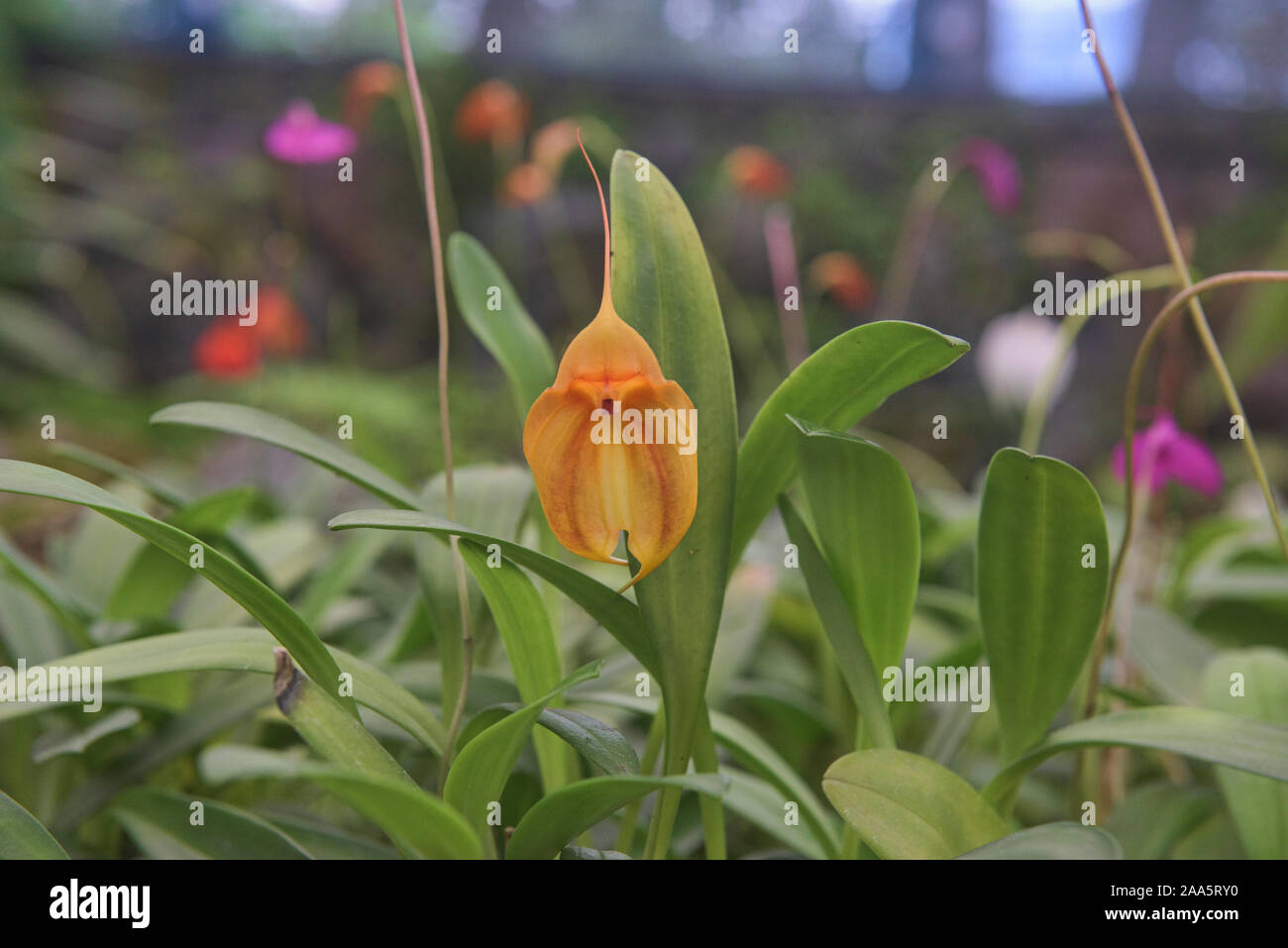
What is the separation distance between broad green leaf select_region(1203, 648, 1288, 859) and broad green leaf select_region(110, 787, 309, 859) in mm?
618

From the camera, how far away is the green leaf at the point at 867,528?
1.66 feet

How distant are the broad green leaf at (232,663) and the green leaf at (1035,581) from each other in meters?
0.37

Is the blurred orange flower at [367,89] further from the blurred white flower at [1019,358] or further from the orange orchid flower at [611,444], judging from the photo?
the blurred white flower at [1019,358]

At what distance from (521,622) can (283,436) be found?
0.19 metres

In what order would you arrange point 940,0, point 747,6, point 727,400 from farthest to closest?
point 747,6 → point 940,0 → point 727,400

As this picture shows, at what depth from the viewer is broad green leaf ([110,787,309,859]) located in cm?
55

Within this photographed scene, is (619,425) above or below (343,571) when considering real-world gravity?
above

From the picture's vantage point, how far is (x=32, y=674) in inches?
20.0

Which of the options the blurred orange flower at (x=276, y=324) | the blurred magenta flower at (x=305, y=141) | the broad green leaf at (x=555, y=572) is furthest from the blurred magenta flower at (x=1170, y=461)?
the blurred orange flower at (x=276, y=324)

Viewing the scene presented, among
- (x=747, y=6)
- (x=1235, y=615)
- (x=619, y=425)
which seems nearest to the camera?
(x=619, y=425)
